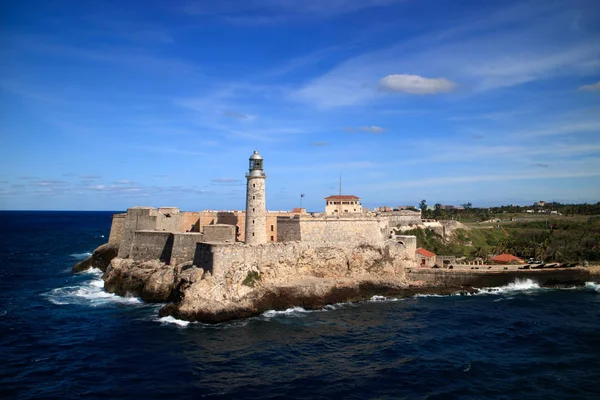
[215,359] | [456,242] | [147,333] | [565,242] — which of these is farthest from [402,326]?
[565,242]

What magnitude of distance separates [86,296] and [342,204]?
2763 cm

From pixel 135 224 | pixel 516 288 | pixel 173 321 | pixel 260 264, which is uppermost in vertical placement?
pixel 135 224

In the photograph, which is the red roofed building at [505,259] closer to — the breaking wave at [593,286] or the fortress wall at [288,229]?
the breaking wave at [593,286]

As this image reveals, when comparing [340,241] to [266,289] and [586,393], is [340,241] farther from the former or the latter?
[586,393]

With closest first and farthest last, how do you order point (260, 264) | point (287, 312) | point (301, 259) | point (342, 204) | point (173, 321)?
1. point (173, 321)
2. point (287, 312)
3. point (260, 264)
4. point (301, 259)
5. point (342, 204)

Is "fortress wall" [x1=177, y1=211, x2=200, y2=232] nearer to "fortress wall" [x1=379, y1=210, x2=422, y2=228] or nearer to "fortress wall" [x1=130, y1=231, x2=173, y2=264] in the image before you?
"fortress wall" [x1=130, y1=231, x2=173, y2=264]

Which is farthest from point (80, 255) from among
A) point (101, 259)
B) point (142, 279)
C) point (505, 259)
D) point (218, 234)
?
point (505, 259)

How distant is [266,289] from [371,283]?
934cm

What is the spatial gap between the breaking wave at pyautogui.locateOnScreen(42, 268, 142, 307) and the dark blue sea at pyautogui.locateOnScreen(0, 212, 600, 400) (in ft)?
0.70

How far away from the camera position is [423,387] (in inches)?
780

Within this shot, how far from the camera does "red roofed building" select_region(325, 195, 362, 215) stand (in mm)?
50500

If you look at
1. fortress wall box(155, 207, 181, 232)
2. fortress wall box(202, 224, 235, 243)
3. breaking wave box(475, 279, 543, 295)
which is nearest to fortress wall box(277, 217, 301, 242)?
fortress wall box(202, 224, 235, 243)

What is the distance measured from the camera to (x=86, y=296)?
116 feet

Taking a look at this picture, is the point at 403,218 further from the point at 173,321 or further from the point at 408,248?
the point at 173,321
